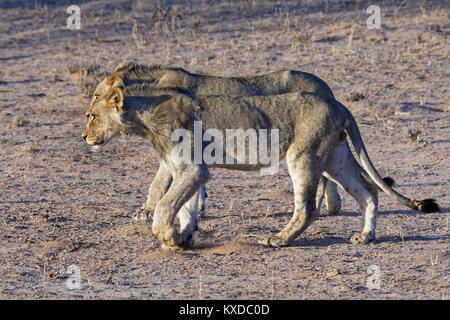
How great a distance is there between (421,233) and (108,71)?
7761mm

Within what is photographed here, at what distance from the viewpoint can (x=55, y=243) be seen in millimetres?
7488

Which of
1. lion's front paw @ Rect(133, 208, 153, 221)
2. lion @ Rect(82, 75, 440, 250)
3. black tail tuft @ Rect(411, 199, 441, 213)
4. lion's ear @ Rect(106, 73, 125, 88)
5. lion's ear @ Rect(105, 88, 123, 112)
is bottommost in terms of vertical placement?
lion's front paw @ Rect(133, 208, 153, 221)

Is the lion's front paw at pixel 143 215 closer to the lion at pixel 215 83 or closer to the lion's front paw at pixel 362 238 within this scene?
the lion at pixel 215 83

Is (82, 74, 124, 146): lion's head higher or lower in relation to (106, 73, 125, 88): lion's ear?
lower

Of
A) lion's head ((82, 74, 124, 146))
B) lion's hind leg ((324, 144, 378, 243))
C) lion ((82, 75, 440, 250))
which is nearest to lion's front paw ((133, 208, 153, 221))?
lion ((82, 75, 440, 250))

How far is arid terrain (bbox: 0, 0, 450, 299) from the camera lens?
655cm

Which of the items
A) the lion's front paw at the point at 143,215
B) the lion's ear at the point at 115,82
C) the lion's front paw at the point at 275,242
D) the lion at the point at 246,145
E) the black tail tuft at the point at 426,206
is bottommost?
the lion's front paw at the point at 275,242

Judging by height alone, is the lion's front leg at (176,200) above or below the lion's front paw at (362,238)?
above

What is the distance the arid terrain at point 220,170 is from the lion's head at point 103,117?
3.00 feet

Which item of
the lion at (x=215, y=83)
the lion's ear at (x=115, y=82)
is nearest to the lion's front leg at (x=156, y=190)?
the lion at (x=215, y=83)

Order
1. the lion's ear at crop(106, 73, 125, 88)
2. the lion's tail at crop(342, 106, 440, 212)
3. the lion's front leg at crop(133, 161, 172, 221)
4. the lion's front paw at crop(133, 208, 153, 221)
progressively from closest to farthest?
the lion's tail at crop(342, 106, 440, 212) < the lion's ear at crop(106, 73, 125, 88) < the lion's front leg at crop(133, 161, 172, 221) < the lion's front paw at crop(133, 208, 153, 221)

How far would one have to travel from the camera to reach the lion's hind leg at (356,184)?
7422 millimetres

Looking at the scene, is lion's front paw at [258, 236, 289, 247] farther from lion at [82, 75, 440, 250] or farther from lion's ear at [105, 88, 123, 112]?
lion's ear at [105, 88, 123, 112]

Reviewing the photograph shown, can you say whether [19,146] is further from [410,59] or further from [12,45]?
[410,59]
